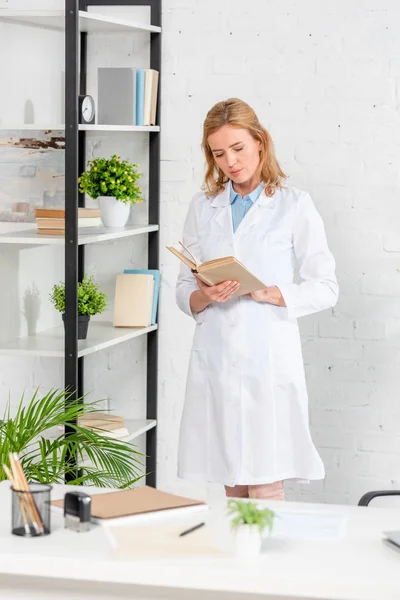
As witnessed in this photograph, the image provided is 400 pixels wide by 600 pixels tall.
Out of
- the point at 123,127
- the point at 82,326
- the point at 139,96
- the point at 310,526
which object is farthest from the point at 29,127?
the point at 310,526

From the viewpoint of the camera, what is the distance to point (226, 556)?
5.58 ft

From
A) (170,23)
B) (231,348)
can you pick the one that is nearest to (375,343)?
(231,348)

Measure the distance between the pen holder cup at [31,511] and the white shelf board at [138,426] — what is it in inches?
75.0

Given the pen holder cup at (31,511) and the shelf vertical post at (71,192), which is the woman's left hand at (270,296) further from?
the pen holder cup at (31,511)

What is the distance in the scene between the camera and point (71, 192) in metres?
3.28

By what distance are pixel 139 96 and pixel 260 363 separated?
4.21 feet

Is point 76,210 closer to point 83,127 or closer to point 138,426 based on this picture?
point 83,127

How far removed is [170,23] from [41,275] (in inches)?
44.5

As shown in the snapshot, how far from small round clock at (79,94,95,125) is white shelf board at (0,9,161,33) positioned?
0.29 metres

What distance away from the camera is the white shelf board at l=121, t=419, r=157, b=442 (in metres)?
3.82

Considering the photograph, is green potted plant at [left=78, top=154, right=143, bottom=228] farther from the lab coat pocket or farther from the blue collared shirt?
the lab coat pocket

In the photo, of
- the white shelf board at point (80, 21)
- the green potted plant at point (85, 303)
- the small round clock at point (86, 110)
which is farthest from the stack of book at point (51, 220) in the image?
the white shelf board at point (80, 21)

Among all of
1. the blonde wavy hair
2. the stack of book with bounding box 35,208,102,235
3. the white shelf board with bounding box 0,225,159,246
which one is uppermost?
the blonde wavy hair

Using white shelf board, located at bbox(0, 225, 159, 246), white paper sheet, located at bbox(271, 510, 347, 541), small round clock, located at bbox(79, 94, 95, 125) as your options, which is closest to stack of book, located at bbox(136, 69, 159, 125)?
small round clock, located at bbox(79, 94, 95, 125)
